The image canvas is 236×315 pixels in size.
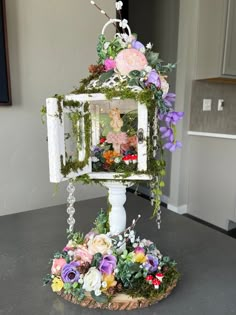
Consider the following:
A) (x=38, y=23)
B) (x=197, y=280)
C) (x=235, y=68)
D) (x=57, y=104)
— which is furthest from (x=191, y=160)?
(x=57, y=104)

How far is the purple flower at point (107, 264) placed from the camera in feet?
2.16

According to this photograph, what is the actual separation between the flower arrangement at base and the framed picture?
115 cm

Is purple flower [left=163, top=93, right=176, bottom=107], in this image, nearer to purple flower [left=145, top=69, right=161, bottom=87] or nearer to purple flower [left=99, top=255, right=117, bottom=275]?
purple flower [left=145, top=69, right=161, bottom=87]

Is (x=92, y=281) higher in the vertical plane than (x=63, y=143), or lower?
lower

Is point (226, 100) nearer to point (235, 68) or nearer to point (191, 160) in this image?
point (235, 68)

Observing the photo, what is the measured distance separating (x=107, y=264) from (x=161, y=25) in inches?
120

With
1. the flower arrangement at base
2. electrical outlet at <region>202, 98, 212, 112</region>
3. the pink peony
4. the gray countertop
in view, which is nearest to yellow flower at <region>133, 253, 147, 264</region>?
the flower arrangement at base

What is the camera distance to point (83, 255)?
694 millimetres

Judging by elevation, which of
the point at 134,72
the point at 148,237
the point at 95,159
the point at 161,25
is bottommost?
the point at 148,237

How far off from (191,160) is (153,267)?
94.6 inches

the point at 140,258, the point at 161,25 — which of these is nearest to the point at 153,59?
the point at 140,258

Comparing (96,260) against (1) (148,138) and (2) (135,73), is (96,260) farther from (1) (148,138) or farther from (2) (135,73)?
(2) (135,73)

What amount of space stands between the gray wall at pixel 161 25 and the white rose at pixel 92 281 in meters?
2.58

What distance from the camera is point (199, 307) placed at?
2.10ft
